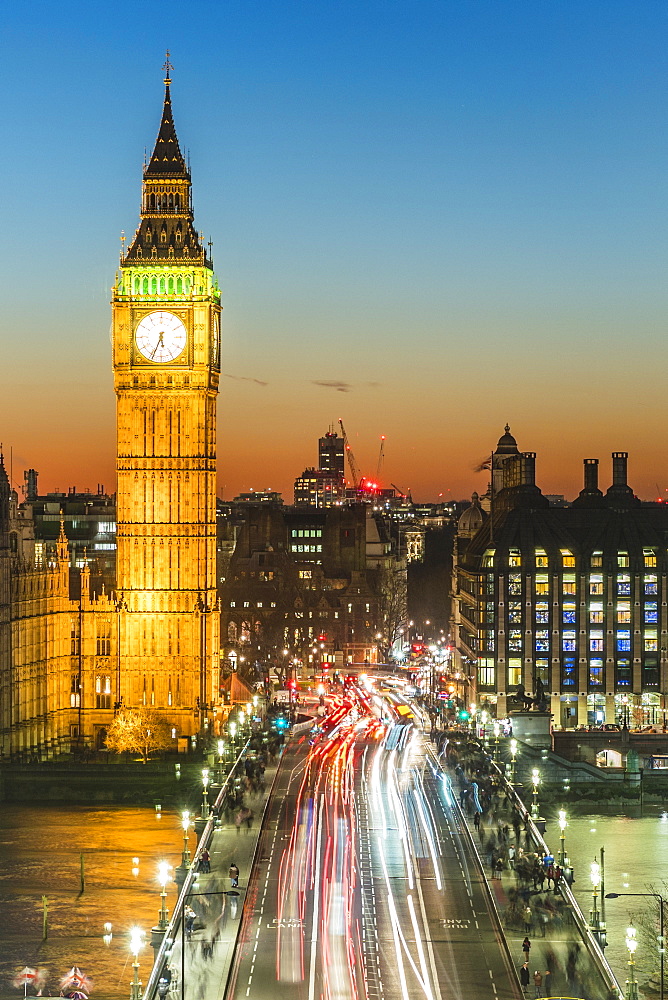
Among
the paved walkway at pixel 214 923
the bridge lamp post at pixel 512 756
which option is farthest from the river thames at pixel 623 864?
the paved walkway at pixel 214 923

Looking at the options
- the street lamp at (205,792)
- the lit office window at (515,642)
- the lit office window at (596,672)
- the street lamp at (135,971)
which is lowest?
the street lamp at (205,792)

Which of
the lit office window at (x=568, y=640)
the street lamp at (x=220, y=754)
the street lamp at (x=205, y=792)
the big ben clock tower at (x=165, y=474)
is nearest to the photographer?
the street lamp at (x=205, y=792)

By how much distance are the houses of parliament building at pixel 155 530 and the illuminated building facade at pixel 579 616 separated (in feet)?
102

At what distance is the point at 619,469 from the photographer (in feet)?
534

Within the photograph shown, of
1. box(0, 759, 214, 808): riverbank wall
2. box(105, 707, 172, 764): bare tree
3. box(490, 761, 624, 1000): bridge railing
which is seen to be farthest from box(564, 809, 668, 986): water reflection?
box(105, 707, 172, 764): bare tree

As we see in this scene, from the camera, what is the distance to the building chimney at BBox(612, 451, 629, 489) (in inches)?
6383

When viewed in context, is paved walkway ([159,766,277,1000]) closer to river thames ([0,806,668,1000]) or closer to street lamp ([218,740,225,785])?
river thames ([0,806,668,1000])

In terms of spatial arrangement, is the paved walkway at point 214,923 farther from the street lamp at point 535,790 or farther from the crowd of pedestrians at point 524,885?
the street lamp at point 535,790

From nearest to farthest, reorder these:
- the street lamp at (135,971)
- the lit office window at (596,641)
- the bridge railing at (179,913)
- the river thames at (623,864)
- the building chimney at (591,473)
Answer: the street lamp at (135,971)
the bridge railing at (179,913)
the river thames at (623,864)
the lit office window at (596,641)
the building chimney at (591,473)

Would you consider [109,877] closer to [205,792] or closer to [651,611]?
[205,792]

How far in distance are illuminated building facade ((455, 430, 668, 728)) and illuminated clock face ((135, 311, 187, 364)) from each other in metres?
37.6

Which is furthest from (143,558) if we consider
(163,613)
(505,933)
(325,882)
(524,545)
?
(505,933)

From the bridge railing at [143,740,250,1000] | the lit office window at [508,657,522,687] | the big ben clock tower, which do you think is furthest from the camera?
the lit office window at [508,657,522,687]

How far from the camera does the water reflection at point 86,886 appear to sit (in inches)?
3024
